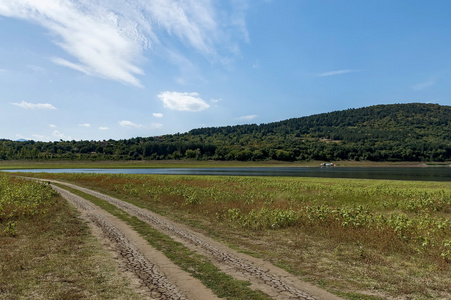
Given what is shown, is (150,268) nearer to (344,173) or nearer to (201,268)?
(201,268)

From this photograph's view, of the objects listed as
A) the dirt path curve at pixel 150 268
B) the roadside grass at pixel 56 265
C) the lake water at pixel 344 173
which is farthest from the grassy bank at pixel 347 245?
the lake water at pixel 344 173

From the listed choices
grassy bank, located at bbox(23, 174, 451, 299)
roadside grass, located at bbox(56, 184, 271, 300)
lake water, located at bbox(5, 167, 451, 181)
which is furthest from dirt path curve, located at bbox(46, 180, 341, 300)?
lake water, located at bbox(5, 167, 451, 181)

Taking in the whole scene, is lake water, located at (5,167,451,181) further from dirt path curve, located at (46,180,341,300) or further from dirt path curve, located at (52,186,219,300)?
dirt path curve, located at (52,186,219,300)

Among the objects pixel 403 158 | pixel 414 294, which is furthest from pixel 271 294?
pixel 403 158

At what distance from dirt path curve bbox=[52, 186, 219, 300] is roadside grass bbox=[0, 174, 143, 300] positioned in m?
0.48

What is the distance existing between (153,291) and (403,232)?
41.4 ft

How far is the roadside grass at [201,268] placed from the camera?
25.2ft

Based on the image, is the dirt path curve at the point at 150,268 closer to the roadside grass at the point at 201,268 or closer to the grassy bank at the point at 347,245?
the roadside grass at the point at 201,268

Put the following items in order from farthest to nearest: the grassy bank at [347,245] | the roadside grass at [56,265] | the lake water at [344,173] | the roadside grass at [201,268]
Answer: the lake water at [344,173]
the grassy bank at [347,245]
the roadside grass at [56,265]
the roadside grass at [201,268]

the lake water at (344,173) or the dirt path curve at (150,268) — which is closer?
the dirt path curve at (150,268)

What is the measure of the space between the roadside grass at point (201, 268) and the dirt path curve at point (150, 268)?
0.25 meters

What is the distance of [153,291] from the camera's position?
7801 millimetres

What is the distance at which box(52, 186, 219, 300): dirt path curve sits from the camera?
7.73 m

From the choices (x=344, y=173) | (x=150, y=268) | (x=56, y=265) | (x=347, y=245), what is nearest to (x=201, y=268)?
(x=150, y=268)
